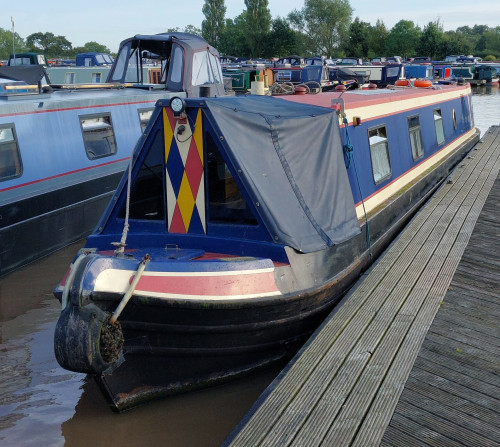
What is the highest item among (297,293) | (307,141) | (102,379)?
(307,141)

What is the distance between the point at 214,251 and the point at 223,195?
44 cm

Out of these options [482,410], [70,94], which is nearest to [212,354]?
[482,410]

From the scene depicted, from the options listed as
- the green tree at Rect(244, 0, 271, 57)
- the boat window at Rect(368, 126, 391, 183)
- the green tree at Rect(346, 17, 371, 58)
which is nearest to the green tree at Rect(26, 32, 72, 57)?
the green tree at Rect(244, 0, 271, 57)

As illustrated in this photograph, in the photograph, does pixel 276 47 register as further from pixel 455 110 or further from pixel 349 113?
pixel 349 113

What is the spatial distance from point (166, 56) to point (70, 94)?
2.94 metres

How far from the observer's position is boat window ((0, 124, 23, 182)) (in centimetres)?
784

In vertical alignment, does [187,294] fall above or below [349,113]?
below

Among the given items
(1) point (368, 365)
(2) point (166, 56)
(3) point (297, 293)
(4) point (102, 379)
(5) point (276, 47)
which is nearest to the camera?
(1) point (368, 365)

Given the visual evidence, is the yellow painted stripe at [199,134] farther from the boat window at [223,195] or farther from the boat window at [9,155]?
the boat window at [9,155]

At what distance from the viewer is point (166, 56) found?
40.3 ft

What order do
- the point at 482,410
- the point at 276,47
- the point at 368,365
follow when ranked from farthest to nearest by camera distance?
the point at 276,47 → the point at 368,365 → the point at 482,410

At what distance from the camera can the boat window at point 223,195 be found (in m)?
5.05

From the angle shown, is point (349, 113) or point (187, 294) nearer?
point (187, 294)

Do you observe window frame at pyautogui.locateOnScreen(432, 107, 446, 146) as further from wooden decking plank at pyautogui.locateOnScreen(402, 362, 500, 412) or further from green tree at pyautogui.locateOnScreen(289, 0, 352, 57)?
green tree at pyautogui.locateOnScreen(289, 0, 352, 57)
